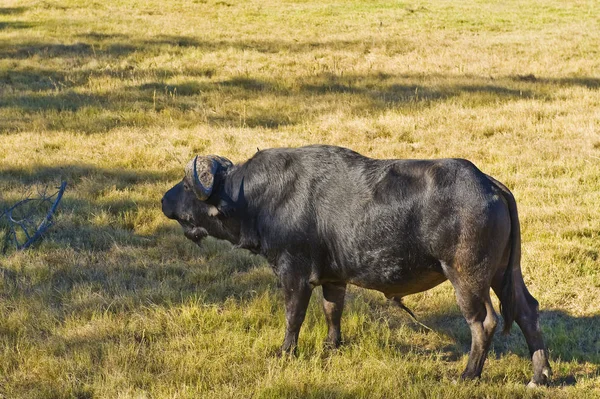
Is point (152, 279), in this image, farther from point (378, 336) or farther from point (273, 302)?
point (378, 336)

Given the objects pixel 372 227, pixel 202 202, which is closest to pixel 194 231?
pixel 202 202

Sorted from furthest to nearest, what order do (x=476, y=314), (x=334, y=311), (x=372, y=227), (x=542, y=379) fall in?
1. (x=334, y=311)
2. (x=542, y=379)
3. (x=372, y=227)
4. (x=476, y=314)

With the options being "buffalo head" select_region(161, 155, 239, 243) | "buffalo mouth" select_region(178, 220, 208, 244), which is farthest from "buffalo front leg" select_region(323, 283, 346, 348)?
"buffalo mouth" select_region(178, 220, 208, 244)

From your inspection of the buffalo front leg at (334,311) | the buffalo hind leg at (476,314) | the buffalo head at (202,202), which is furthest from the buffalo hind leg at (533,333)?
the buffalo head at (202,202)

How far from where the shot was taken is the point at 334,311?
22.0 feet

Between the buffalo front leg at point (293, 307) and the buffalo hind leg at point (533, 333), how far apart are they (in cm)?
150

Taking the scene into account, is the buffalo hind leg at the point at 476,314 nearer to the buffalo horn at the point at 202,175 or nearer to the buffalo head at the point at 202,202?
the buffalo head at the point at 202,202

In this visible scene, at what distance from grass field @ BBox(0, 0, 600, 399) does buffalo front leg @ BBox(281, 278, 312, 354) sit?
0.17 metres

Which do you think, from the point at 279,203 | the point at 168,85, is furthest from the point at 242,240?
the point at 168,85

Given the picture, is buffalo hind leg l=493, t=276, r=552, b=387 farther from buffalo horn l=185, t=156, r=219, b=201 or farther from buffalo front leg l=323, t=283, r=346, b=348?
buffalo horn l=185, t=156, r=219, b=201

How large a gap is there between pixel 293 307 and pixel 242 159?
22.0ft

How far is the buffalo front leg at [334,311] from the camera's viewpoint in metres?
6.69

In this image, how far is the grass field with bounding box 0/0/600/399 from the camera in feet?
20.3

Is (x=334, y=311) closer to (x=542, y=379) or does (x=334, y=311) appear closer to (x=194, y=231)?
(x=194, y=231)
